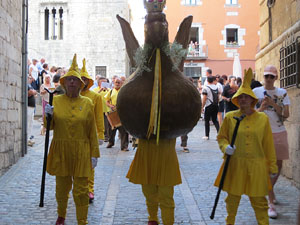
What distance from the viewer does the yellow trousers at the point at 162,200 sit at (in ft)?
14.2

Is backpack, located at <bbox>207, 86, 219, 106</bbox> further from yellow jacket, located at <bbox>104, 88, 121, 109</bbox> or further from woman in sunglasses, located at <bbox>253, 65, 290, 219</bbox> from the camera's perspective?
woman in sunglasses, located at <bbox>253, 65, 290, 219</bbox>

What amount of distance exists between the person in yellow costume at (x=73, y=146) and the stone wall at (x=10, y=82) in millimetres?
3427

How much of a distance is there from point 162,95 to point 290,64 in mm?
3610

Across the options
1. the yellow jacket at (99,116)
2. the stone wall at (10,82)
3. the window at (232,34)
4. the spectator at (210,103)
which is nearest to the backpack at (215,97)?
the spectator at (210,103)

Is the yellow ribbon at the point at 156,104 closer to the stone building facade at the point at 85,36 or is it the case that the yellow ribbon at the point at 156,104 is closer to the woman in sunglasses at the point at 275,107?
the woman in sunglasses at the point at 275,107

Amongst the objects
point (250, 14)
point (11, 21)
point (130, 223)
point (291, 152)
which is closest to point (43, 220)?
point (130, 223)

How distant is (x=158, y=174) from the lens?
440 cm

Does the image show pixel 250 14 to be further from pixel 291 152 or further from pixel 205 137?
pixel 291 152

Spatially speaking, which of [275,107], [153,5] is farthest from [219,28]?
[153,5]

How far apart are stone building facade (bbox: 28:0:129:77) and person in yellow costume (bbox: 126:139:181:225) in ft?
98.3

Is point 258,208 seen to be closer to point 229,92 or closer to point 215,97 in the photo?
point 229,92

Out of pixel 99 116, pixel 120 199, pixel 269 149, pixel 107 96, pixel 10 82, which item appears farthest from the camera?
pixel 107 96

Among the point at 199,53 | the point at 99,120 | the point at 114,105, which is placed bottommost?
the point at 99,120

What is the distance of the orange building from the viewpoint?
34.6 meters
